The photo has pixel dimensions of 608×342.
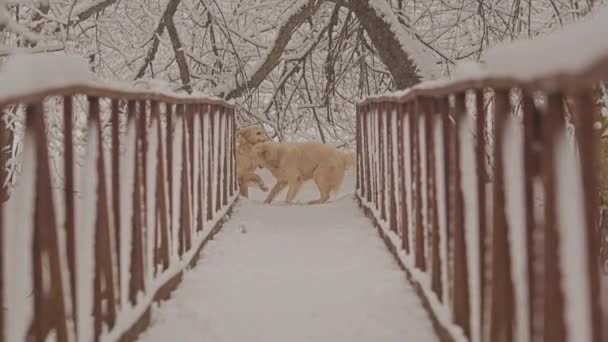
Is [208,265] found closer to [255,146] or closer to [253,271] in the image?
[253,271]

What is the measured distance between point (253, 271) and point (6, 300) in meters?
3.50

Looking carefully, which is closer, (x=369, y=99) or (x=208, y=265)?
(x=208, y=265)

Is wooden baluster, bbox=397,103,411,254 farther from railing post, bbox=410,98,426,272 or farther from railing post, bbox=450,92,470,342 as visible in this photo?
railing post, bbox=450,92,470,342

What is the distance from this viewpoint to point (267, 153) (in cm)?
1069

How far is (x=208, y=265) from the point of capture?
5.91 meters

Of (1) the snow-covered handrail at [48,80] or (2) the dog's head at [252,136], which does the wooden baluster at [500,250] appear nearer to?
(1) the snow-covered handrail at [48,80]

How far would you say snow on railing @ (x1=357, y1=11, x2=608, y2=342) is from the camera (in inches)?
71.5

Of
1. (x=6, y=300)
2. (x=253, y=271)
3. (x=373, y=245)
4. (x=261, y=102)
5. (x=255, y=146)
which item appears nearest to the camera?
(x=6, y=300)

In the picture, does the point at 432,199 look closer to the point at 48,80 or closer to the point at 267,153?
the point at 48,80

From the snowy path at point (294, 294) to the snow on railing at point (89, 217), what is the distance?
0.20 m

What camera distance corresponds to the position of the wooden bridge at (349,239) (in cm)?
198

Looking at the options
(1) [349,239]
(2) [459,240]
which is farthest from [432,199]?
(1) [349,239]

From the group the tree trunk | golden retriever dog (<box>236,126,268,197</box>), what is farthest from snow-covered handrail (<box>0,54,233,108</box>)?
golden retriever dog (<box>236,126,268,197</box>)

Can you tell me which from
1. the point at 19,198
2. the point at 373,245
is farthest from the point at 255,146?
the point at 19,198
